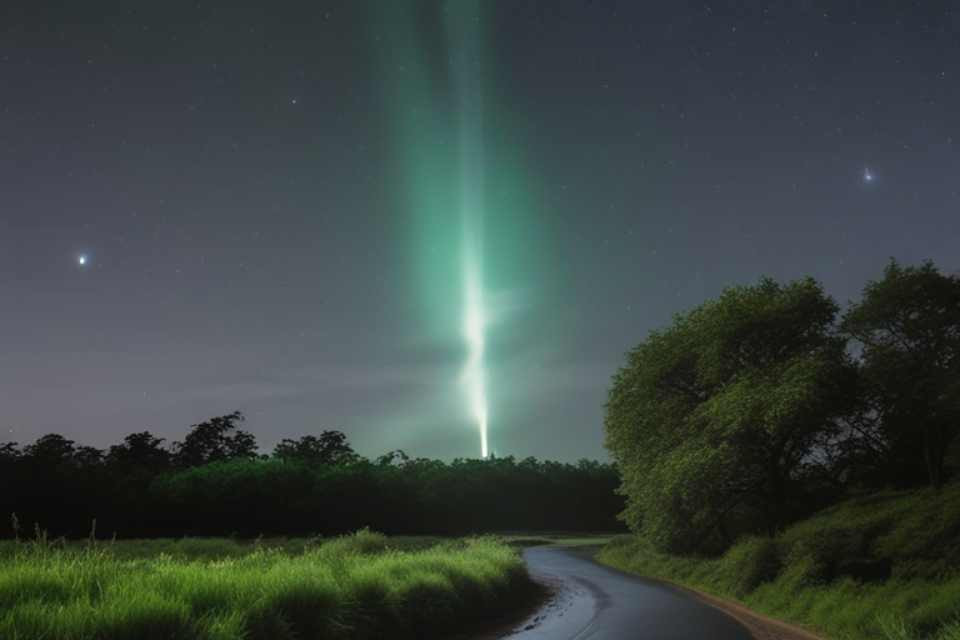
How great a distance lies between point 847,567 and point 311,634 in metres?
17.9

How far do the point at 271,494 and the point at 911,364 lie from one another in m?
75.3

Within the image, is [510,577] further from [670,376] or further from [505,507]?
[505,507]

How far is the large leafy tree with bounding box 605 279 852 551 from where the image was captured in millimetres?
35656

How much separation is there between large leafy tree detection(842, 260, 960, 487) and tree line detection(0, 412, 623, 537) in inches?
2248

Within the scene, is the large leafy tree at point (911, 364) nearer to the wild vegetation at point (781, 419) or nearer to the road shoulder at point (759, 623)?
the wild vegetation at point (781, 419)

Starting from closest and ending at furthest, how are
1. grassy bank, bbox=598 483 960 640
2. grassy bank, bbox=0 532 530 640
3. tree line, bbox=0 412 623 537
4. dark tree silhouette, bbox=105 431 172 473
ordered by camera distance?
1. grassy bank, bbox=0 532 530 640
2. grassy bank, bbox=598 483 960 640
3. tree line, bbox=0 412 623 537
4. dark tree silhouette, bbox=105 431 172 473

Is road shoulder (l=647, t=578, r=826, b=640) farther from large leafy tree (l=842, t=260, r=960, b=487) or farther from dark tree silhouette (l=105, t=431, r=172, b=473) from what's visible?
dark tree silhouette (l=105, t=431, r=172, b=473)

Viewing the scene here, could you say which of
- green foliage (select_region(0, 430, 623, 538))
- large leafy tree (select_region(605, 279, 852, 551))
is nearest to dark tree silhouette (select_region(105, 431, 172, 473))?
green foliage (select_region(0, 430, 623, 538))

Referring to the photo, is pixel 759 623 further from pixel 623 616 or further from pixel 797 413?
pixel 797 413

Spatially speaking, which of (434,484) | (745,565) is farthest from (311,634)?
(434,484)

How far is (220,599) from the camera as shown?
1248 centimetres

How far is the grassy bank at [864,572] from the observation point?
1887 centimetres

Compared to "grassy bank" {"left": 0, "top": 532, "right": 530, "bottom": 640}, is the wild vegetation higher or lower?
higher

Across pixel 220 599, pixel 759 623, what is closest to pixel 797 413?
pixel 759 623
